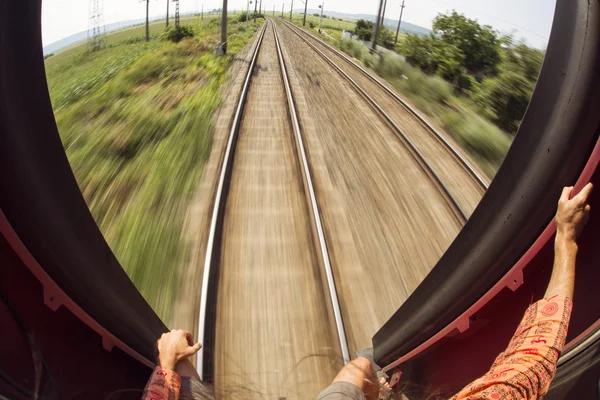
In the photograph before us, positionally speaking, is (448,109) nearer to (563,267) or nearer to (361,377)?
(563,267)

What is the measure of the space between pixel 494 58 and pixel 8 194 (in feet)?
37.9

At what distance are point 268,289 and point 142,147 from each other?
4.25 metres

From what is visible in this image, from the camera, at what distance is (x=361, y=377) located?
2.15 meters

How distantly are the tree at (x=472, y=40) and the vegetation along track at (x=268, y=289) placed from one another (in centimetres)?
746

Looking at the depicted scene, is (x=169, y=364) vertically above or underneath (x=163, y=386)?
underneath

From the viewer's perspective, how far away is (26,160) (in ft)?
5.36

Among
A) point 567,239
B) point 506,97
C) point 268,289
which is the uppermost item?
point 506,97

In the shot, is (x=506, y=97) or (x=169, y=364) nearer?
(x=169, y=364)

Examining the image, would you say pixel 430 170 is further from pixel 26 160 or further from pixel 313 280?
pixel 26 160

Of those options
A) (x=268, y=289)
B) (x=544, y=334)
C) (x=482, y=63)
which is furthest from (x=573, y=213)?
(x=482, y=63)

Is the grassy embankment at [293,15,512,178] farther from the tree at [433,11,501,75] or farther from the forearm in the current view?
the forearm

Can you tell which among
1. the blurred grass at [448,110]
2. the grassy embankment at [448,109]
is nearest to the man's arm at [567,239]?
the blurred grass at [448,110]

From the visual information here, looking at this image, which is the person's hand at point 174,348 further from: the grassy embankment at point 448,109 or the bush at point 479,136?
the bush at point 479,136

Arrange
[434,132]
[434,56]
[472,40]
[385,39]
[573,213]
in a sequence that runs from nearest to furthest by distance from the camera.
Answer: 1. [573,213]
2. [434,132]
3. [472,40]
4. [434,56]
5. [385,39]
